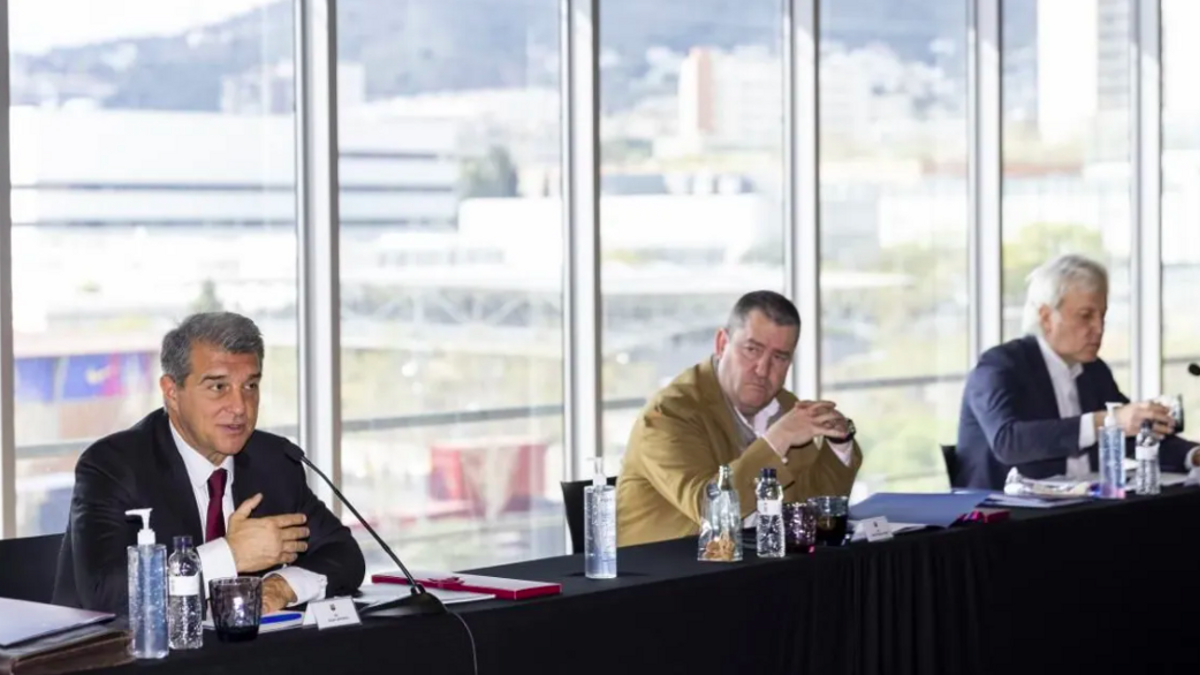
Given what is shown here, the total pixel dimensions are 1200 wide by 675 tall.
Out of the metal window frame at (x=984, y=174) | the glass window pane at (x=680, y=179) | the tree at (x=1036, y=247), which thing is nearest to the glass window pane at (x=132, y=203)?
the glass window pane at (x=680, y=179)

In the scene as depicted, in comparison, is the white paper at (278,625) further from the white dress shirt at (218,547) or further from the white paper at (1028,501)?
the white paper at (1028,501)

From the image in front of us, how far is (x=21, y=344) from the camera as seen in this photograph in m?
4.55

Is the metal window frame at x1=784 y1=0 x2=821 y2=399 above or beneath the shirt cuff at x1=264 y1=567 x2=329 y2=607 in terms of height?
above

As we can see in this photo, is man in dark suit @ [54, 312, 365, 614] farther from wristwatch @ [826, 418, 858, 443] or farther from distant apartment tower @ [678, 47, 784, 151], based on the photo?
distant apartment tower @ [678, 47, 784, 151]

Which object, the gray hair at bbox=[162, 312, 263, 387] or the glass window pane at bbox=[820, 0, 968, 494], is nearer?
the gray hair at bbox=[162, 312, 263, 387]

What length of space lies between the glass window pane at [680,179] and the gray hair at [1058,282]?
59.7 inches

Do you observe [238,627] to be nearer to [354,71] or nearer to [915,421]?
[354,71]

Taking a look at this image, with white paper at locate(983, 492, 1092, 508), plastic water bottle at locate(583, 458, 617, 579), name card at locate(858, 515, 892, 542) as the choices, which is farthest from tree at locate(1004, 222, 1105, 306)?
plastic water bottle at locate(583, 458, 617, 579)

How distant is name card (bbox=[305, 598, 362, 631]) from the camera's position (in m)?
2.54

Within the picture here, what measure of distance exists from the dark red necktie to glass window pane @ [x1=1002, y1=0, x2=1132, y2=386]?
4887mm

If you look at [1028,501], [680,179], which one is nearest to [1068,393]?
[1028,501]

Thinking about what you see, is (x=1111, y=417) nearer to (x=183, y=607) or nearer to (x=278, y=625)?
(x=278, y=625)

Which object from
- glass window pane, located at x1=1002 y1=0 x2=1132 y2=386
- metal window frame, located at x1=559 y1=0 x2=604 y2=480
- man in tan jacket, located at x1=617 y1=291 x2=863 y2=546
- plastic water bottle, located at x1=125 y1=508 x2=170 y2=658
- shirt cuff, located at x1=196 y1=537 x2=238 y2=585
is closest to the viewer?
plastic water bottle, located at x1=125 y1=508 x2=170 y2=658

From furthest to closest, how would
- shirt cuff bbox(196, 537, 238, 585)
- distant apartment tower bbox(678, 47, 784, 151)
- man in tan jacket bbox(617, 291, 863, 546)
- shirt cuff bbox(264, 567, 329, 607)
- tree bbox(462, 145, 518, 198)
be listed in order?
distant apartment tower bbox(678, 47, 784, 151) → tree bbox(462, 145, 518, 198) → man in tan jacket bbox(617, 291, 863, 546) → shirt cuff bbox(264, 567, 329, 607) → shirt cuff bbox(196, 537, 238, 585)
